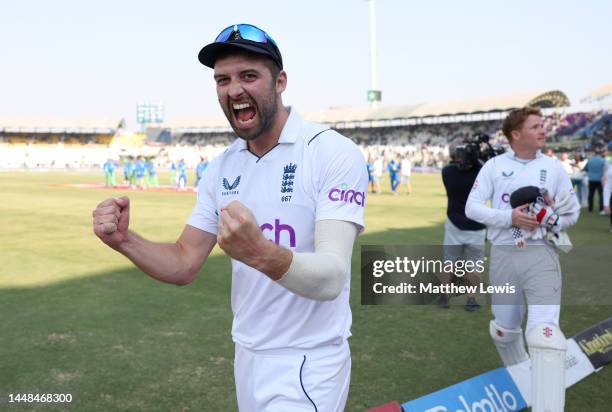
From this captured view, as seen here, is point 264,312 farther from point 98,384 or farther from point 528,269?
point 98,384

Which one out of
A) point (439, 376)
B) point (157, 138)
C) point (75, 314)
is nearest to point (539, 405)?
point (439, 376)

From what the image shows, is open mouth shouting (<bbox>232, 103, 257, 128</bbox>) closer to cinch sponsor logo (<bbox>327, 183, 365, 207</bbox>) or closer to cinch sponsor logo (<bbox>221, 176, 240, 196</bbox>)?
cinch sponsor logo (<bbox>221, 176, 240, 196</bbox>)

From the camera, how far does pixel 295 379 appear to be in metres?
2.06

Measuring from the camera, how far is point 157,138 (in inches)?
4503

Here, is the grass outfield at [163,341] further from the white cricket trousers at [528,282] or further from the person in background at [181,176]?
the person in background at [181,176]

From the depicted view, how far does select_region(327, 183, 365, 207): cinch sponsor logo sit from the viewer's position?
190 cm

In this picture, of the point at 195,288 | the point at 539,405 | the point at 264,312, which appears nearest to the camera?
the point at 264,312

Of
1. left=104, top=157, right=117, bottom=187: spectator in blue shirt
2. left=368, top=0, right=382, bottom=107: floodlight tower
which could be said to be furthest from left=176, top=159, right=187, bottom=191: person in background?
left=368, top=0, right=382, bottom=107: floodlight tower

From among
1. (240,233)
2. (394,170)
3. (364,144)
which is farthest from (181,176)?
(364,144)

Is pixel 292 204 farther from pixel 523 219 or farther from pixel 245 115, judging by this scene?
pixel 523 219

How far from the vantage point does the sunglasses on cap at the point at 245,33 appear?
Answer: 1938 mm

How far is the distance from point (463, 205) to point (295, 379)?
518 centimetres

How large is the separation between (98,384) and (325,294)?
11.2 feet

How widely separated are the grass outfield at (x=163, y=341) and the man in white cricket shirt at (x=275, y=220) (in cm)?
209
